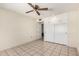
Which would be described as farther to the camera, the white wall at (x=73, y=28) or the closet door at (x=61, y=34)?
the closet door at (x=61, y=34)

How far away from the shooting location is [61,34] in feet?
20.9

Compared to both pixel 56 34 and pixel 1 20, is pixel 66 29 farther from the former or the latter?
pixel 1 20

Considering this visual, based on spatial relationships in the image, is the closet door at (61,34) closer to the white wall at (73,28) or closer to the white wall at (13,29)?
the white wall at (73,28)

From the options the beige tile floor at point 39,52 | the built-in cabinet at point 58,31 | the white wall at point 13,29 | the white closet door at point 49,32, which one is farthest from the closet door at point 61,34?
the white wall at point 13,29

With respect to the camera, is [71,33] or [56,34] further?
[56,34]

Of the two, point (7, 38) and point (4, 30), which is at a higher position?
point (4, 30)

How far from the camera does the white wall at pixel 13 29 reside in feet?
15.0

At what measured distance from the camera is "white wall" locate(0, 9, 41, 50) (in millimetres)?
4562

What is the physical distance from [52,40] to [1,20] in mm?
4342

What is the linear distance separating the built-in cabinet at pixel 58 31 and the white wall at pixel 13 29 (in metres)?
1.71

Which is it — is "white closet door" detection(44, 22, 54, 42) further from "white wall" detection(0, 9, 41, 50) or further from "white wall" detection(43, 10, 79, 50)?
"white wall" detection(43, 10, 79, 50)

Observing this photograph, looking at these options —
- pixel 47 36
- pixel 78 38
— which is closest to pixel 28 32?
pixel 47 36

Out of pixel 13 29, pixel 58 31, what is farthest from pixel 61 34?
pixel 13 29

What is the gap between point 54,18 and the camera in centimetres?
684
